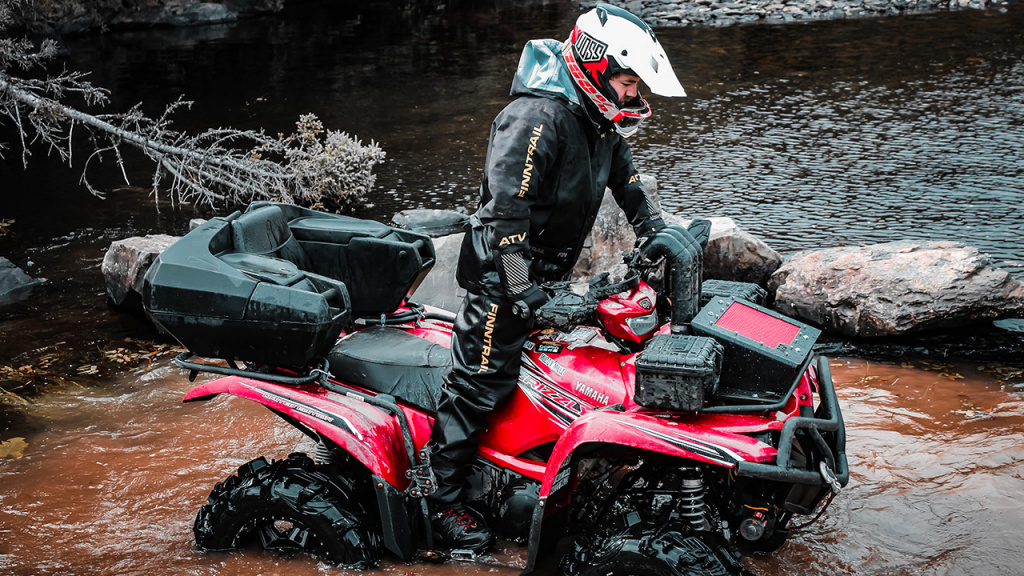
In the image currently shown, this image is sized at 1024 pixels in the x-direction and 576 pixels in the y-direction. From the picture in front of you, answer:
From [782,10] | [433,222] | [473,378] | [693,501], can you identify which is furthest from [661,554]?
[782,10]

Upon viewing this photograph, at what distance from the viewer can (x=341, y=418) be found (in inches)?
137

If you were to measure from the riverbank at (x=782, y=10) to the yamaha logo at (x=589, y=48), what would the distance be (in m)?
17.6

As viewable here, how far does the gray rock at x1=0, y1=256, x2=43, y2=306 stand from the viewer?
24.5 ft

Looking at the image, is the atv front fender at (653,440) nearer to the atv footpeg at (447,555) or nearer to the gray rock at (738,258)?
the atv footpeg at (447,555)

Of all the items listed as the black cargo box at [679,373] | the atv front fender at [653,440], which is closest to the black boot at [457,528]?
the atv front fender at [653,440]

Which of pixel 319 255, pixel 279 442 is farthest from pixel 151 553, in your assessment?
pixel 319 255

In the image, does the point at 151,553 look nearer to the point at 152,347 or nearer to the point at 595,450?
the point at 595,450

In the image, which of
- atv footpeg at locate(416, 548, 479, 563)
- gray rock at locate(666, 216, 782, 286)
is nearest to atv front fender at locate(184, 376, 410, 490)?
atv footpeg at locate(416, 548, 479, 563)

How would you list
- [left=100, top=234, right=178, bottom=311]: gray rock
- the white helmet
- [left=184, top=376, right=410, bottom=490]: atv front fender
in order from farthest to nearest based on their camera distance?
[left=100, top=234, right=178, bottom=311]: gray rock
[left=184, top=376, right=410, bottom=490]: atv front fender
the white helmet

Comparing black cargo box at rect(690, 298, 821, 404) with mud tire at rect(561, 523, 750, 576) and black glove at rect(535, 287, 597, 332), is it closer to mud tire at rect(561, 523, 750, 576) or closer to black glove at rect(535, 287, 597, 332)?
black glove at rect(535, 287, 597, 332)

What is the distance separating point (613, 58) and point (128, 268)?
17.6ft

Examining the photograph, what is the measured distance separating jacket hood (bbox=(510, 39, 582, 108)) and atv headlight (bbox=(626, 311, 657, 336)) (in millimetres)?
838

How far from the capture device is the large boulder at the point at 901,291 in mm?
6109

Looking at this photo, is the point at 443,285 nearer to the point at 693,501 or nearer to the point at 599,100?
the point at 599,100
